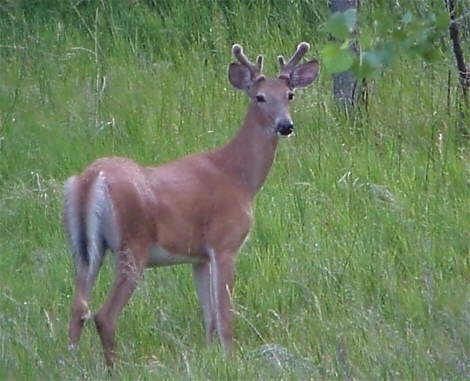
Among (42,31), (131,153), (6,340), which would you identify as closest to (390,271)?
(6,340)

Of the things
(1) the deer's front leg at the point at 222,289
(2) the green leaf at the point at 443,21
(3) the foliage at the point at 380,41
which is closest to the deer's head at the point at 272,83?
(1) the deer's front leg at the point at 222,289

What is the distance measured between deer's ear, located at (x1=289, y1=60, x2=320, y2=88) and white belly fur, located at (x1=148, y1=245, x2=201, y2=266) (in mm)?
1287

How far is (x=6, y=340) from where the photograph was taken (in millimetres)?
6926

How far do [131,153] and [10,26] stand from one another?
10.0 ft

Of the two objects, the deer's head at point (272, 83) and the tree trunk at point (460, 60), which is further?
the tree trunk at point (460, 60)

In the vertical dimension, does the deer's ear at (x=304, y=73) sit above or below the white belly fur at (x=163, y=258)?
above

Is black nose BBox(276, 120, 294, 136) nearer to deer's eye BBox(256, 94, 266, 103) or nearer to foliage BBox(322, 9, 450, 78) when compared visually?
deer's eye BBox(256, 94, 266, 103)

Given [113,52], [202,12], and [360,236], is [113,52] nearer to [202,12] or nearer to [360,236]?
[202,12]

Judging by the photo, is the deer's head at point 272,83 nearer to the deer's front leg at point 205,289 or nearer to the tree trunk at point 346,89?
the deer's front leg at point 205,289

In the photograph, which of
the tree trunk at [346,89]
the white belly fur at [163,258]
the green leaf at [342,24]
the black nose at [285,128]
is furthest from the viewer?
the tree trunk at [346,89]

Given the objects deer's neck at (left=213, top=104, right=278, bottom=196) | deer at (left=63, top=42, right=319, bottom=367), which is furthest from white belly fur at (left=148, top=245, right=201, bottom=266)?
deer's neck at (left=213, top=104, right=278, bottom=196)

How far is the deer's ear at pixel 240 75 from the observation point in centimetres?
802

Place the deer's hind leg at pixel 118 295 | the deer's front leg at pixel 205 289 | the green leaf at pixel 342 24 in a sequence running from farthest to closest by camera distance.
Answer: the deer's front leg at pixel 205 289
the deer's hind leg at pixel 118 295
the green leaf at pixel 342 24

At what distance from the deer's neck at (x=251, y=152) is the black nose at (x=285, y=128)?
0.26 m
